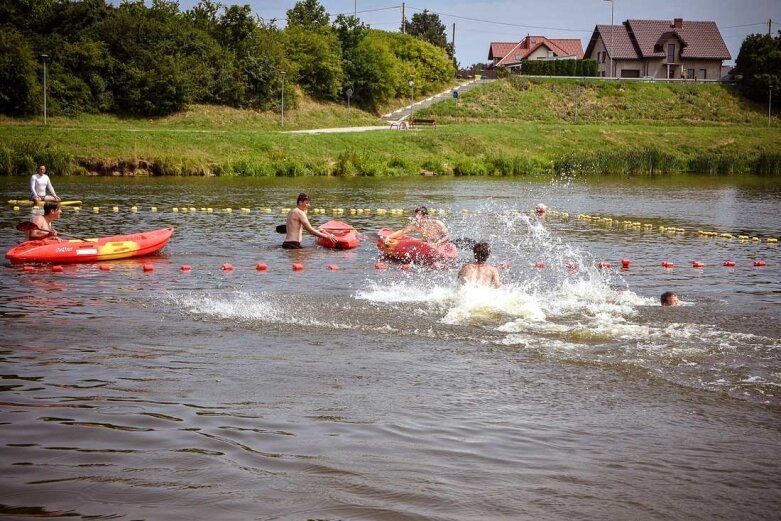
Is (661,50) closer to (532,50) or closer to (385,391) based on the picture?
(532,50)

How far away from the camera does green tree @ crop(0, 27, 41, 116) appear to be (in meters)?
53.3

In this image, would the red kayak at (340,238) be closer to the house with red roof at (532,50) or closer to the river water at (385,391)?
the river water at (385,391)

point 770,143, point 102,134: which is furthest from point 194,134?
point 770,143

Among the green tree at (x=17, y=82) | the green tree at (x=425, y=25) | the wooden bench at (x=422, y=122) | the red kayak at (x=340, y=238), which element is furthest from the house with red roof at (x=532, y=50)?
the red kayak at (x=340, y=238)

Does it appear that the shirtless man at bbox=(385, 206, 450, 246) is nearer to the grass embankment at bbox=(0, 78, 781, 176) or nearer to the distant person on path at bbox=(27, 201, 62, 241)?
the distant person on path at bbox=(27, 201, 62, 241)

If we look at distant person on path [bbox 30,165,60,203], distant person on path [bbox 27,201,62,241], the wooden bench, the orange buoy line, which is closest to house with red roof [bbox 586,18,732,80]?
the wooden bench

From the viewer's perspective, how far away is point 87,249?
18375 millimetres

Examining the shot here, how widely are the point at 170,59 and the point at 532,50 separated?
69157mm

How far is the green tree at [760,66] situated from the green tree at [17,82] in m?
68.9

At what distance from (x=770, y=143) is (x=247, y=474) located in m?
73.3

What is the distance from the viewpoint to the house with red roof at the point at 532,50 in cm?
12025

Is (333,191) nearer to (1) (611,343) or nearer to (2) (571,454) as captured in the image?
(1) (611,343)

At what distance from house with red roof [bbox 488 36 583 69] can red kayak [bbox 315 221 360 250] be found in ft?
327

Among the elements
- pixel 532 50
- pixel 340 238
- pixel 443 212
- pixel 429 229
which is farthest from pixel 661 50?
pixel 429 229
